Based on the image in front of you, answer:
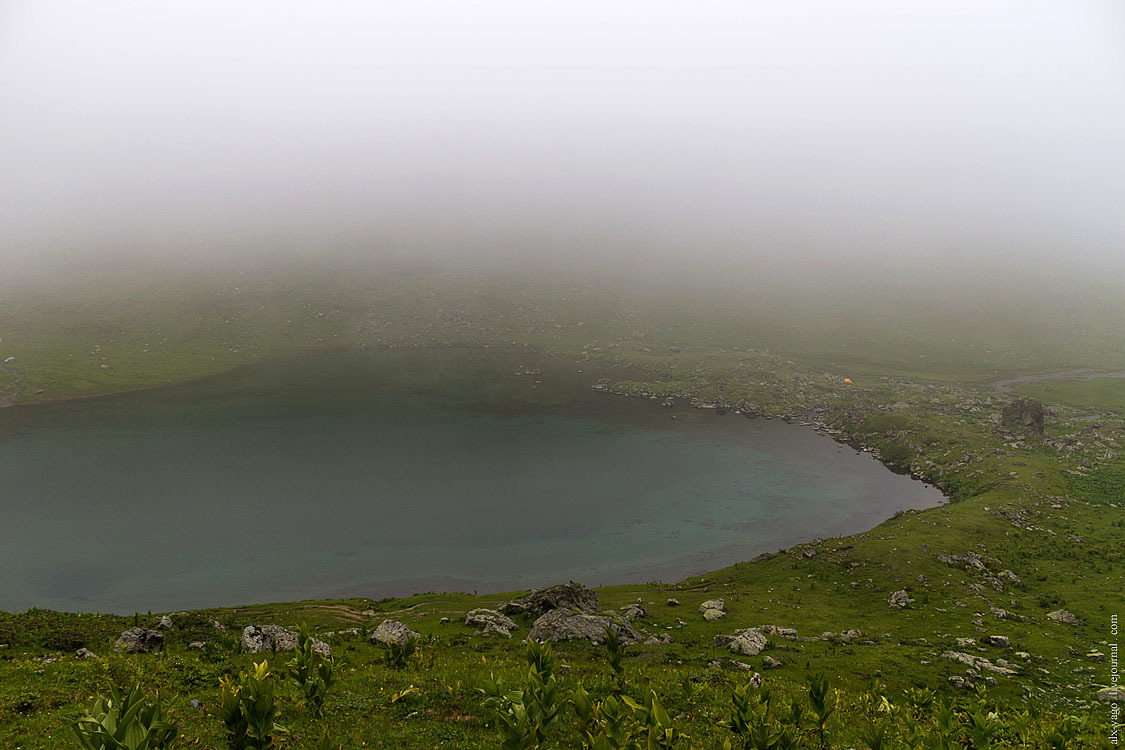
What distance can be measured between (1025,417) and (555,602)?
4188 inches

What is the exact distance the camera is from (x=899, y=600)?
4200 centimetres

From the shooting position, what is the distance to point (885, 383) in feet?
457

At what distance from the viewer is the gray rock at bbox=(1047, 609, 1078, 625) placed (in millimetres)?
36531

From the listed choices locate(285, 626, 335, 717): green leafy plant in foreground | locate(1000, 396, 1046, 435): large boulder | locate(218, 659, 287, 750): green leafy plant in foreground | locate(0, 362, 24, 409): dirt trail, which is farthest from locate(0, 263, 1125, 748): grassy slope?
locate(1000, 396, 1046, 435): large boulder

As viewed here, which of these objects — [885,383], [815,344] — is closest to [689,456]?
[885,383]

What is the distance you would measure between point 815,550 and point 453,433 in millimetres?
71138

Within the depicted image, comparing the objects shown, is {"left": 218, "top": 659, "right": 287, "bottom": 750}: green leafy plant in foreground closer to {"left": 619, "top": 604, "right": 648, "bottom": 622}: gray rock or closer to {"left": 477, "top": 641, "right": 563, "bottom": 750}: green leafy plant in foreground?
{"left": 477, "top": 641, "right": 563, "bottom": 750}: green leafy plant in foreground

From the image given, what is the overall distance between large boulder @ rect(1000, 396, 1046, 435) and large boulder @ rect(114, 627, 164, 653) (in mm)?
123068

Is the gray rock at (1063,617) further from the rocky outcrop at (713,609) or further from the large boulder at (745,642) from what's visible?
the large boulder at (745,642)

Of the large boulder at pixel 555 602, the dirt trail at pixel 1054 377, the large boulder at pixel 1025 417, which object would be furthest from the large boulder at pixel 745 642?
the dirt trail at pixel 1054 377

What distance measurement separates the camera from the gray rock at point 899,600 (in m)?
41.4

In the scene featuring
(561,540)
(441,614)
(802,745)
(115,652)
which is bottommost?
(561,540)

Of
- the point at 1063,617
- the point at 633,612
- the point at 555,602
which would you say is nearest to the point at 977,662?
the point at 1063,617

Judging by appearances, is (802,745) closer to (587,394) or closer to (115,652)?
(115,652)
